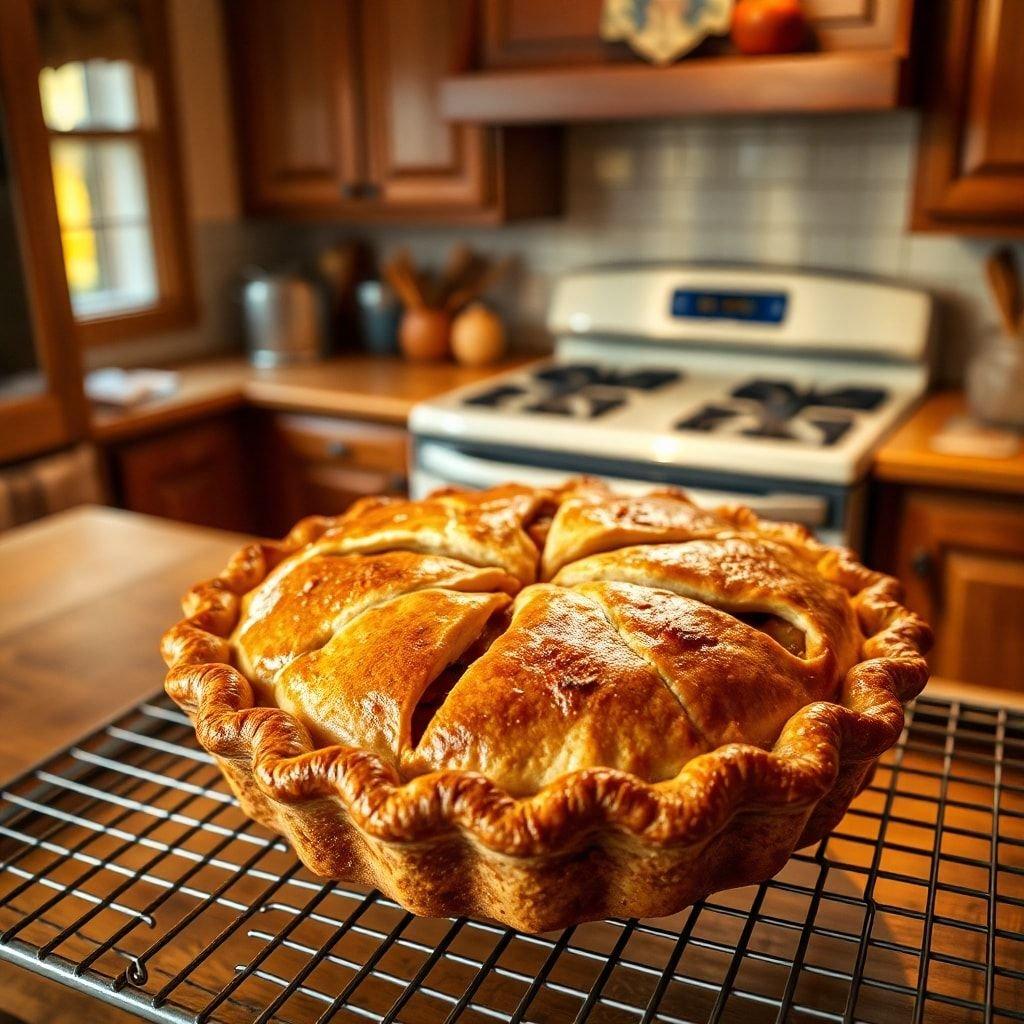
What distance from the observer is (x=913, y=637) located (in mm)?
864

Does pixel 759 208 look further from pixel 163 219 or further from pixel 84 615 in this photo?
pixel 84 615

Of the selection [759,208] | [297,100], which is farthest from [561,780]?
[297,100]

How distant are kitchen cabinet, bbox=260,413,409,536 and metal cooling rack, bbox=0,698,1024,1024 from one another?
1883 mm

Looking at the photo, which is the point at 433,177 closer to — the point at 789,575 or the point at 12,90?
the point at 12,90

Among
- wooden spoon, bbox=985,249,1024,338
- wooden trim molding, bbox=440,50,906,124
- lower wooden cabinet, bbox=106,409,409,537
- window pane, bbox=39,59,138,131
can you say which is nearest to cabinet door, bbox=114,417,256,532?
lower wooden cabinet, bbox=106,409,409,537

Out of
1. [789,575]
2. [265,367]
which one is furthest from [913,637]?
[265,367]

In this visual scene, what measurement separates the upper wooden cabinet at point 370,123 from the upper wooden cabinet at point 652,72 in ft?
0.43

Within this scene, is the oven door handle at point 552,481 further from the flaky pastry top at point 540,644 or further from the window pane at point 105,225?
the window pane at point 105,225

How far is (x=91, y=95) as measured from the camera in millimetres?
3150

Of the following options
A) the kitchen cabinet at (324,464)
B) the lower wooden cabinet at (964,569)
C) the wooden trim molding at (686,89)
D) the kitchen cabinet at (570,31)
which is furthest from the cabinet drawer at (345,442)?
the lower wooden cabinet at (964,569)

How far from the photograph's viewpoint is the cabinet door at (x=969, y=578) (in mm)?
2156

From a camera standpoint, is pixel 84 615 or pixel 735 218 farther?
pixel 735 218

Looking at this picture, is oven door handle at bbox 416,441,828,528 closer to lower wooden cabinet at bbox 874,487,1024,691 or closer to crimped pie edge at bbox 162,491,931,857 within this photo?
lower wooden cabinet at bbox 874,487,1024,691

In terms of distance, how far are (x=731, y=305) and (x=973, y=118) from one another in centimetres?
77
